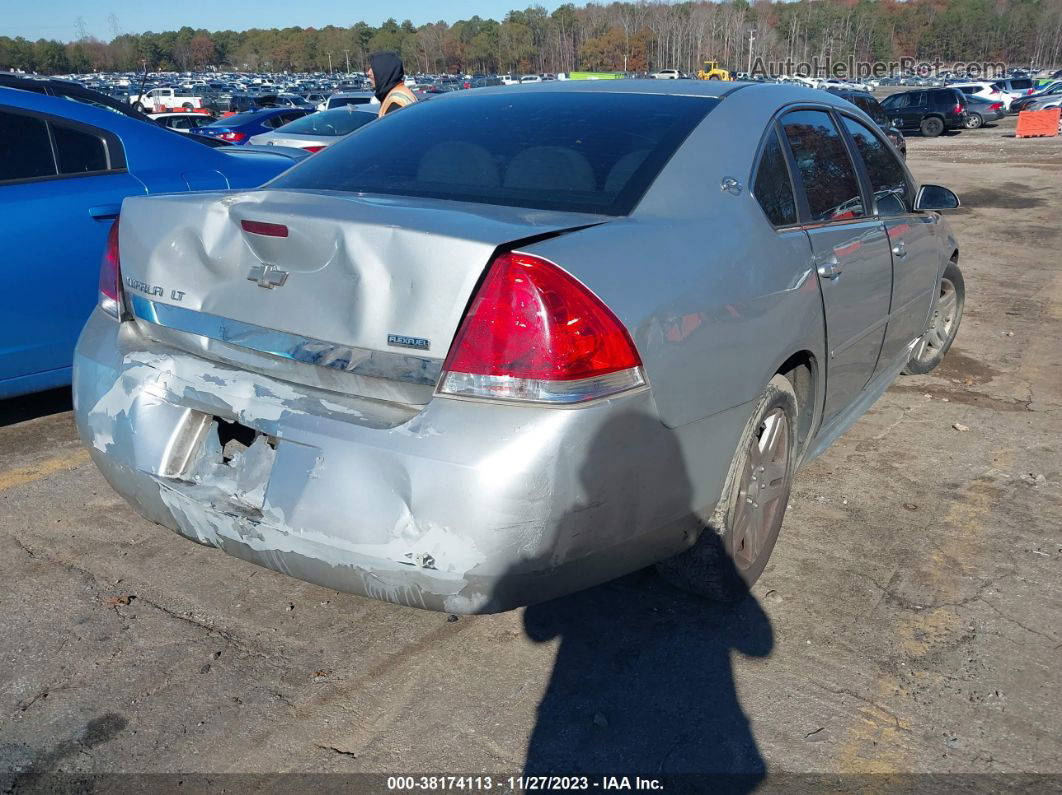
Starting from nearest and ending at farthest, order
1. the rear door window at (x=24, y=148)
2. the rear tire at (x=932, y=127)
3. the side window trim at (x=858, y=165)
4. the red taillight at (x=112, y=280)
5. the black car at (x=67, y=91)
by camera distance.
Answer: the red taillight at (x=112, y=280)
the side window trim at (x=858, y=165)
the rear door window at (x=24, y=148)
the black car at (x=67, y=91)
the rear tire at (x=932, y=127)

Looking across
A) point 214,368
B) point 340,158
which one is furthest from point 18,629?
point 340,158

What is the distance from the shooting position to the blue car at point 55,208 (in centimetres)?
405

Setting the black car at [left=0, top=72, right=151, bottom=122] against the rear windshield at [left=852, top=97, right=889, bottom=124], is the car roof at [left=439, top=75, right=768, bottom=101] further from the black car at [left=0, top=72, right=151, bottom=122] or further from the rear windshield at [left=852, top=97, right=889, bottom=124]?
the rear windshield at [left=852, top=97, right=889, bottom=124]

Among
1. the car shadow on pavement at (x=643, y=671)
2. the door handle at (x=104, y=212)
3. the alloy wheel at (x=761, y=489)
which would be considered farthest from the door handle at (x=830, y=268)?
the door handle at (x=104, y=212)

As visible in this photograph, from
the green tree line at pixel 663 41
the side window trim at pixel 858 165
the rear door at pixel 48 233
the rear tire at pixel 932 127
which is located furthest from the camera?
the green tree line at pixel 663 41

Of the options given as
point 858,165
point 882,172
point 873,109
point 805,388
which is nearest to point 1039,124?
point 873,109

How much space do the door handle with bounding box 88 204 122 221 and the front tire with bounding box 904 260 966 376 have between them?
423 centimetres

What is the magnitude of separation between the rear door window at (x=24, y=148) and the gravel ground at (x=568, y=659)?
1.37 meters

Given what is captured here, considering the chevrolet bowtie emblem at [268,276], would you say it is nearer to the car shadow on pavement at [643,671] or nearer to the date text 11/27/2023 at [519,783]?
the car shadow on pavement at [643,671]

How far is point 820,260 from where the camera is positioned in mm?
3107

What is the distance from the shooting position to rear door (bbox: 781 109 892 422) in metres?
3.21

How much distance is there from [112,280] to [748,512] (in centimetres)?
211

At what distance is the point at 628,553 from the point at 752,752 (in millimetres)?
577

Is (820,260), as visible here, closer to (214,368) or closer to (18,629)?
(214,368)
